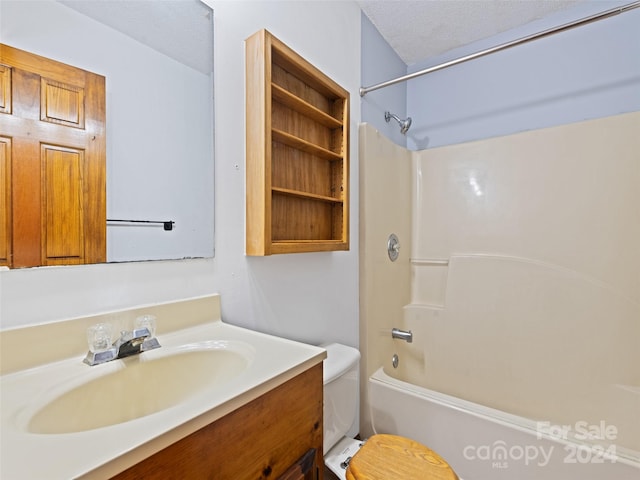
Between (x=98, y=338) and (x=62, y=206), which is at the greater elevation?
(x=62, y=206)

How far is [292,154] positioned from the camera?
1.28m

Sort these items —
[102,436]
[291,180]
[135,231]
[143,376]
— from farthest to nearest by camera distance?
1. [291,180]
2. [135,231]
3. [143,376]
4. [102,436]

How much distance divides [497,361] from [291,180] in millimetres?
1519

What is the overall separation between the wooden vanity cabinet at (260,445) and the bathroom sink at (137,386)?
8 cm

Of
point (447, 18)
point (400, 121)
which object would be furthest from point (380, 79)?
point (447, 18)

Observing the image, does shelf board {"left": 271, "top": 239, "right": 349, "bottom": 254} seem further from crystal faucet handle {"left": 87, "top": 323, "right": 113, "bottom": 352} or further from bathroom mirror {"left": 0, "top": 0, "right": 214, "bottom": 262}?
crystal faucet handle {"left": 87, "top": 323, "right": 113, "bottom": 352}

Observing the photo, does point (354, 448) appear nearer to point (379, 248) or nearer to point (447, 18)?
point (379, 248)

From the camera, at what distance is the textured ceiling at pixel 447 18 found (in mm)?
1768

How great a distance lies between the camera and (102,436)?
427 mm

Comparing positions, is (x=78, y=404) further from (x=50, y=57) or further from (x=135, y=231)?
(x=50, y=57)

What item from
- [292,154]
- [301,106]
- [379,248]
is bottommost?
[379,248]

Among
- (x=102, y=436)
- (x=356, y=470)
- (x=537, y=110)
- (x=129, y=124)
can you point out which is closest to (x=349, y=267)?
(x=356, y=470)

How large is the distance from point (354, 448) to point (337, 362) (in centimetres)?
35

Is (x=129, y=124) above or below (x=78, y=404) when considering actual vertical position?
above
